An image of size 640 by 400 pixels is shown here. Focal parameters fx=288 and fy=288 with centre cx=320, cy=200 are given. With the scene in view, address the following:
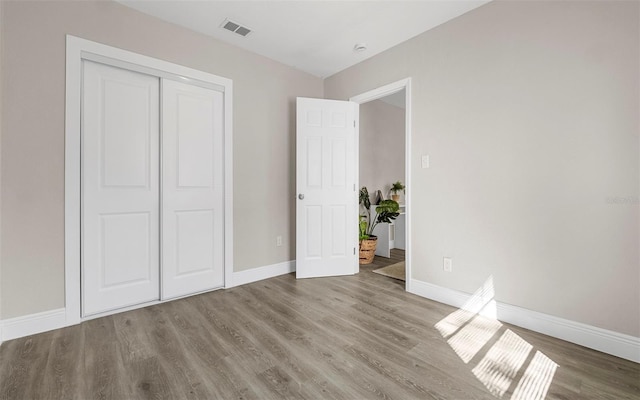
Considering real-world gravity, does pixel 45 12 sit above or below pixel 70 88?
above

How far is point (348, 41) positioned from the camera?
117 inches

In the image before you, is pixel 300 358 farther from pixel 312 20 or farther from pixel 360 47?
pixel 360 47

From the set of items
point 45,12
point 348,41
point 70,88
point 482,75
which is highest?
point 348,41

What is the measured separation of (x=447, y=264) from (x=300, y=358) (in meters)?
1.63

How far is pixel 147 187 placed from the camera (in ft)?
8.38

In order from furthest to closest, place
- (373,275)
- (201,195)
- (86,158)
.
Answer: (373,275) → (201,195) → (86,158)

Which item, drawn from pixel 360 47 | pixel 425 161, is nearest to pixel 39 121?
pixel 360 47

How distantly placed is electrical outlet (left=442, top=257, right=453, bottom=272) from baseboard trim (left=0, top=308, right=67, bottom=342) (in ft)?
10.2

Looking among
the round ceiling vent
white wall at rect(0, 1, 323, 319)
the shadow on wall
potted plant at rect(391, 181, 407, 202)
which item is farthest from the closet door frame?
potted plant at rect(391, 181, 407, 202)

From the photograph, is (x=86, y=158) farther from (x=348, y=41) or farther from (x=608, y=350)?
(x=608, y=350)

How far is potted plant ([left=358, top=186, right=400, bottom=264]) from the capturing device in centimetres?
406

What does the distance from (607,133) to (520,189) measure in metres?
0.58

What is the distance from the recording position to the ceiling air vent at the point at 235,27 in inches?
105

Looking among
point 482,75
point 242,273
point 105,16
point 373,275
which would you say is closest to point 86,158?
point 105,16
